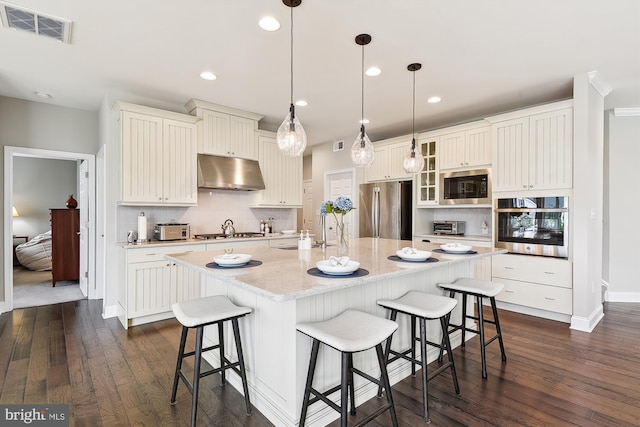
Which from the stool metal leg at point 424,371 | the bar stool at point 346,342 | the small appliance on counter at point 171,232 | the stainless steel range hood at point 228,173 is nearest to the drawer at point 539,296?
the stool metal leg at point 424,371

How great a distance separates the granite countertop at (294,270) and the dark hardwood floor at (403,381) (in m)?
0.88

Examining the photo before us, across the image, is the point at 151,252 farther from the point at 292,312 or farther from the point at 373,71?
the point at 373,71

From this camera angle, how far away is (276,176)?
5070 mm

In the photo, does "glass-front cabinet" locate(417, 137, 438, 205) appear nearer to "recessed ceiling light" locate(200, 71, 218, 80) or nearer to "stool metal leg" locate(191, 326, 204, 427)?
"recessed ceiling light" locate(200, 71, 218, 80)

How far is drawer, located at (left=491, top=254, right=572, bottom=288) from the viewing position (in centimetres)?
351

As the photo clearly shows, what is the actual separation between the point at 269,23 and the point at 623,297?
5574 mm

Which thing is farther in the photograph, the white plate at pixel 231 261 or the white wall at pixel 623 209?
the white wall at pixel 623 209

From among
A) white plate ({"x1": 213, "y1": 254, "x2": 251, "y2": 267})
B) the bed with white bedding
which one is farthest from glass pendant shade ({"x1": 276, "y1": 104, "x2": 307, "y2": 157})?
the bed with white bedding

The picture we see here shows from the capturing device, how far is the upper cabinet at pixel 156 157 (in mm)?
3627

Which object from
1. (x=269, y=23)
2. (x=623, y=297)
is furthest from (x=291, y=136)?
(x=623, y=297)

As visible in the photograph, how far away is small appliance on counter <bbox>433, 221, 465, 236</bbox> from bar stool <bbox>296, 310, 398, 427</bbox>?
134 inches

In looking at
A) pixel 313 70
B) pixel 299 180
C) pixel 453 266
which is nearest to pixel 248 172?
pixel 299 180

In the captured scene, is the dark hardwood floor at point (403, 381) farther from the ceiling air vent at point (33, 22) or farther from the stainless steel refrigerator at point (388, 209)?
the ceiling air vent at point (33, 22)

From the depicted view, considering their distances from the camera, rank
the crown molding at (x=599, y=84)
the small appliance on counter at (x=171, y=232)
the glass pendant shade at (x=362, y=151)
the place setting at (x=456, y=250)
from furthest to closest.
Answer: the small appliance on counter at (x=171, y=232)
the crown molding at (x=599, y=84)
the glass pendant shade at (x=362, y=151)
the place setting at (x=456, y=250)
